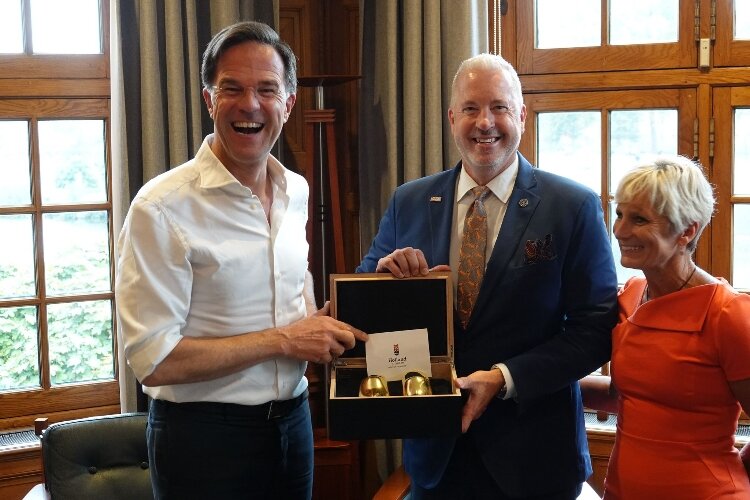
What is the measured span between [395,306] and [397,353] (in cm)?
12

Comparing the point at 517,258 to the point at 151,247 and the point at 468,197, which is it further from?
the point at 151,247

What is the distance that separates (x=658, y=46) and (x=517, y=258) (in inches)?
60.9

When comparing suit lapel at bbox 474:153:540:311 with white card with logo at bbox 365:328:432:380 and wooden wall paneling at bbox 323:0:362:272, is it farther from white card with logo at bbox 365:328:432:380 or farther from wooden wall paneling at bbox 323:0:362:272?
wooden wall paneling at bbox 323:0:362:272

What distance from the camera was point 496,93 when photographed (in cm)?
212

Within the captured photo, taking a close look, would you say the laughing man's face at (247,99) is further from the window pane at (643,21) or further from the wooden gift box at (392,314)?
the window pane at (643,21)

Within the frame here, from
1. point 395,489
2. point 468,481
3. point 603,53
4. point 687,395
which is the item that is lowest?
point 395,489

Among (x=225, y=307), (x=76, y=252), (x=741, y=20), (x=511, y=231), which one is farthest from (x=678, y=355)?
(x=76, y=252)

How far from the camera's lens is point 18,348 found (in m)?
3.30

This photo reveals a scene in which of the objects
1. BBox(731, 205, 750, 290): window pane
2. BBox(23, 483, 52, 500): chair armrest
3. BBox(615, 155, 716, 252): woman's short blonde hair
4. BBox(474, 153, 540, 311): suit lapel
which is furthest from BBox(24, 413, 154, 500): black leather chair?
BBox(731, 205, 750, 290): window pane

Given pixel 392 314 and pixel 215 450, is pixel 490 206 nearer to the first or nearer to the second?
pixel 392 314

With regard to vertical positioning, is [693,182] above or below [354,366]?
above

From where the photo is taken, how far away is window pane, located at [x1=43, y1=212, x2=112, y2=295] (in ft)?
10.9

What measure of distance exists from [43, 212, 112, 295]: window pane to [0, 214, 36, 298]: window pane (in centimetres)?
6

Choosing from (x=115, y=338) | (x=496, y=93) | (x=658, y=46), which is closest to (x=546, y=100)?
(x=658, y=46)
